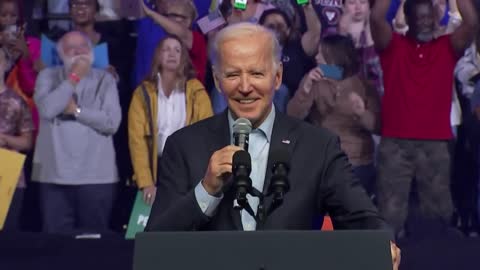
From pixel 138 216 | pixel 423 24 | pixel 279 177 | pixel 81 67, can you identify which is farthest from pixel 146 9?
pixel 279 177

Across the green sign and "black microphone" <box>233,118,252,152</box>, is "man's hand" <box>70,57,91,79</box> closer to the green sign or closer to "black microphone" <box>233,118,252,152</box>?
the green sign

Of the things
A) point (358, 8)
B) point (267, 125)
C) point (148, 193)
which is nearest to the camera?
point (267, 125)

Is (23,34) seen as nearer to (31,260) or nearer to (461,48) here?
(31,260)

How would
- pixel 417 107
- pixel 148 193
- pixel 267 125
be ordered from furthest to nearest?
pixel 148 193, pixel 417 107, pixel 267 125

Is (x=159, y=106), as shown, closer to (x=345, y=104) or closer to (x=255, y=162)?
(x=345, y=104)

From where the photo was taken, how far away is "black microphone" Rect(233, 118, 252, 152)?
2.23m

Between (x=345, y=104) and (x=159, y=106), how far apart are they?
3.36 feet

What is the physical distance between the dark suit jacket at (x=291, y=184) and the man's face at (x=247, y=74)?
0.12 metres

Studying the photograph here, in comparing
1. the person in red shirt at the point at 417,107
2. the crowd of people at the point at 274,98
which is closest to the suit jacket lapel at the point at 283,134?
the crowd of people at the point at 274,98

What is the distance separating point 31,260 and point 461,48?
100 inches

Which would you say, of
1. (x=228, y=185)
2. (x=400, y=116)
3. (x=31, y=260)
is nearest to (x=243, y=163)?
(x=228, y=185)

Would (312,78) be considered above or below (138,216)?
above

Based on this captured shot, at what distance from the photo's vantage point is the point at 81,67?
224 inches

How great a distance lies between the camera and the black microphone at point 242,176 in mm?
2117
